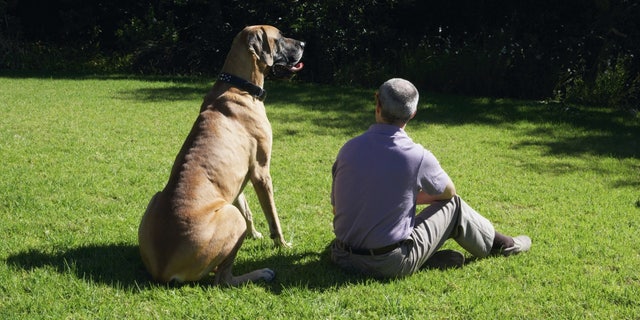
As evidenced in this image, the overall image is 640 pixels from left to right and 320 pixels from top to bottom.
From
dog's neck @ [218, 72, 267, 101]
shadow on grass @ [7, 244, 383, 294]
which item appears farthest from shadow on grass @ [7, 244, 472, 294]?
dog's neck @ [218, 72, 267, 101]

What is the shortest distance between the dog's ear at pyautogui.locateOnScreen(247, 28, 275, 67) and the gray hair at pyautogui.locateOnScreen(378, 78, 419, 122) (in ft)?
4.67

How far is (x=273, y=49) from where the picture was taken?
16.5 ft

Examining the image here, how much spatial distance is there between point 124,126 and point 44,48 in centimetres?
971

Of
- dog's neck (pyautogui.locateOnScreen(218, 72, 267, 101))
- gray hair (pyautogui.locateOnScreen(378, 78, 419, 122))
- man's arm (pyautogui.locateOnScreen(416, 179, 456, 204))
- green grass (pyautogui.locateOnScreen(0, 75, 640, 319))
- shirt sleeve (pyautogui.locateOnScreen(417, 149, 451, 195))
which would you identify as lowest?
green grass (pyautogui.locateOnScreen(0, 75, 640, 319))

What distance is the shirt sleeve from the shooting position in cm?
386

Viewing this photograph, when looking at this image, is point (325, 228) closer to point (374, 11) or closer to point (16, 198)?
point (16, 198)

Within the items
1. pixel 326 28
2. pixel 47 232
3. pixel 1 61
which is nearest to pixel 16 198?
pixel 47 232

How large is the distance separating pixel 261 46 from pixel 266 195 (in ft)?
3.97

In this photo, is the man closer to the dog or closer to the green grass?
the green grass

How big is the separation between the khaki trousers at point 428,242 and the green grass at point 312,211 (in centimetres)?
11

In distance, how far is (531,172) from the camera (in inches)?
287

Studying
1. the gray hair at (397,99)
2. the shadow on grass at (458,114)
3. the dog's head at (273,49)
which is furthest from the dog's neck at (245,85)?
the shadow on grass at (458,114)

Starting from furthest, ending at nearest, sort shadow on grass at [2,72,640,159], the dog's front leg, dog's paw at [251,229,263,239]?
shadow on grass at [2,72,640,159] < dog's paw at [251,229,263,239] < the dog's front leg

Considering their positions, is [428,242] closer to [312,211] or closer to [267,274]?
[267,274]
